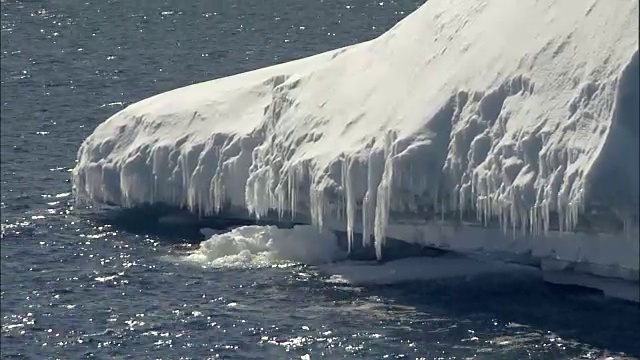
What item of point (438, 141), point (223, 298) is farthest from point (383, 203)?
point (223, 298)

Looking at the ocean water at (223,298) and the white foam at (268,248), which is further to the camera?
the white foam at (268,248)

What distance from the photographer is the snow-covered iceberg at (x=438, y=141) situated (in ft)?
106

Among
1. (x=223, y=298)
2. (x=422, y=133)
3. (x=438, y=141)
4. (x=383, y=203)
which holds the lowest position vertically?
(x=223, y=298)

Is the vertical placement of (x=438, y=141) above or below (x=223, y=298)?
above

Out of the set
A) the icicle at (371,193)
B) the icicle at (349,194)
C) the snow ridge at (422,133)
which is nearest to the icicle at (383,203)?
the snow ridge at (422,133)

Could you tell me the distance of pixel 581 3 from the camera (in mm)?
35188

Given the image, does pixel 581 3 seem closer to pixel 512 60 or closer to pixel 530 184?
pixel 512 60

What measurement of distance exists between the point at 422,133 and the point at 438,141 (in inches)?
18.6

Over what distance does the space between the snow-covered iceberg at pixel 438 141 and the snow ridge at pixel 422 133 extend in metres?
0.04

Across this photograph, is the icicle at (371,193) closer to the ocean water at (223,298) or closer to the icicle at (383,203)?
the icicle at (383,203)

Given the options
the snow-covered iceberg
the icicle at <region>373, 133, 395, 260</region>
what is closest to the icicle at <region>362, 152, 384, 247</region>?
the snow-covered iceberg

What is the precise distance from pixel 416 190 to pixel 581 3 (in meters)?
6.04

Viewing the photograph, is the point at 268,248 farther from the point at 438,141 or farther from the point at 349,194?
the point at 438,141

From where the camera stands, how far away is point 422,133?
3478 centimetres
